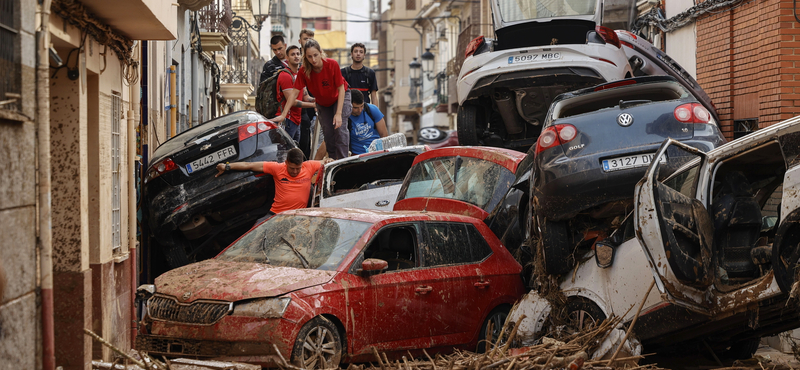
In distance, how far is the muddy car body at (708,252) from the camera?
5.73m

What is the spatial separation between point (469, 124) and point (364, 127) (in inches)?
83.8

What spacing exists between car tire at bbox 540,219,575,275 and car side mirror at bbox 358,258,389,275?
51.3 inches

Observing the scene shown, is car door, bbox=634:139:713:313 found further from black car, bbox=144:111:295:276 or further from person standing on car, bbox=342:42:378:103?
A: person standing on car, bbox=342:42:378:103

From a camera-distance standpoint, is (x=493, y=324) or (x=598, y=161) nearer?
(x=598, y=161)

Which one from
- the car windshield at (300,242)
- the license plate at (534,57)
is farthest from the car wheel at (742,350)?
the license plate at (534,57)

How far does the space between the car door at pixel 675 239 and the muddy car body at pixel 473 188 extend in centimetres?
263

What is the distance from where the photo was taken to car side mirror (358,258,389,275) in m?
7.18

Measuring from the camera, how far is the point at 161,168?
33.3 ft

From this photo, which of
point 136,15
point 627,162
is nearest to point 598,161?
point 627,162

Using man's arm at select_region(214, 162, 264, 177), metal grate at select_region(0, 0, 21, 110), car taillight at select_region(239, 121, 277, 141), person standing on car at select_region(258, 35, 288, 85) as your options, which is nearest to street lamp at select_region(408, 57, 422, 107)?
person standing on car at select_region(258, 35, 288, 85)

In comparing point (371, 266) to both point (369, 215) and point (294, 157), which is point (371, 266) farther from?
point (294, 157)

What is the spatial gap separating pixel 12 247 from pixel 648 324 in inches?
169

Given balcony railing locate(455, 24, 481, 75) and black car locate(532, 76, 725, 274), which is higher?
balcony railing locate(455, 24, 481, 75)

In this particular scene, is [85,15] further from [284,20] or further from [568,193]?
[284,20]
